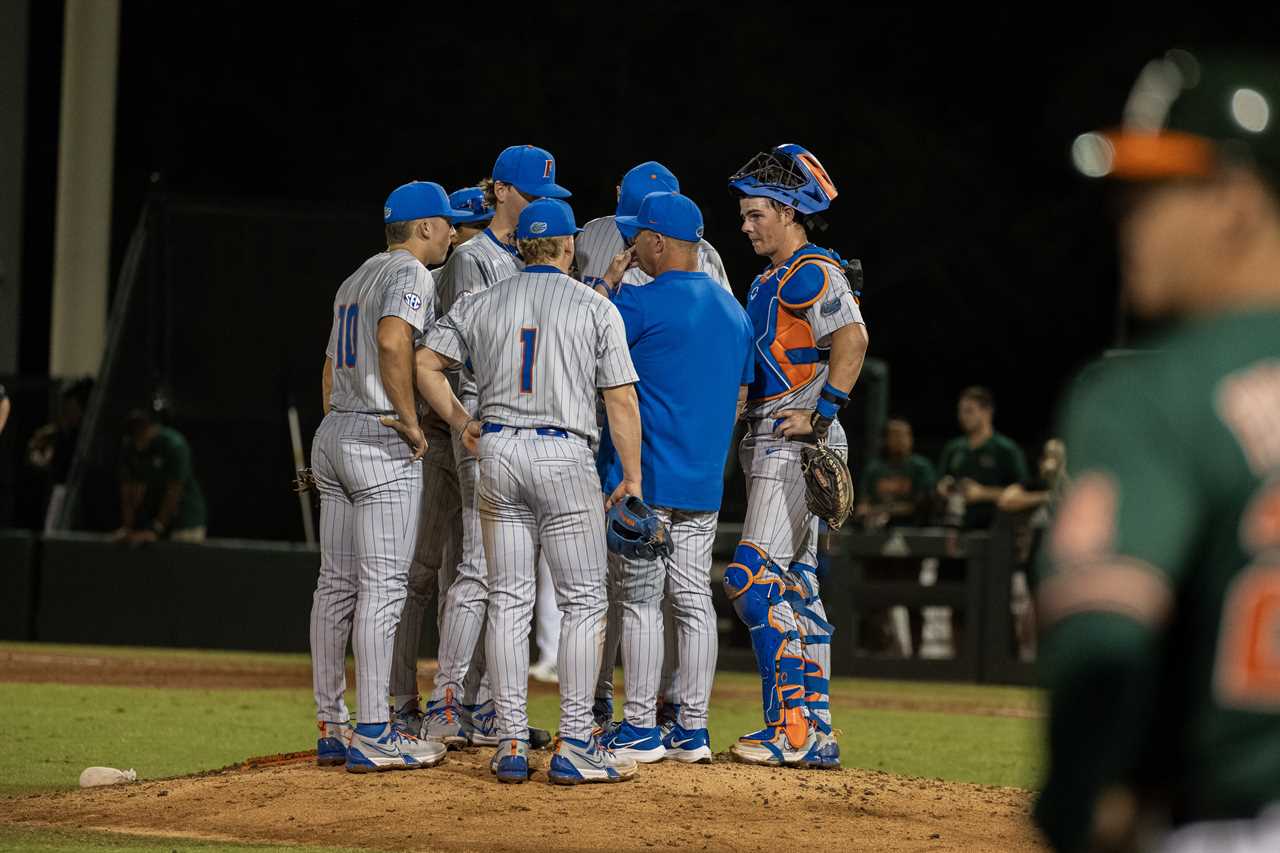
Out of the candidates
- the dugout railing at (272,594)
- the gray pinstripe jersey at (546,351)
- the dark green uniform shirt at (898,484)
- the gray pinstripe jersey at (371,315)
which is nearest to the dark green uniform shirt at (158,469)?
the dugout railing at (272,594)

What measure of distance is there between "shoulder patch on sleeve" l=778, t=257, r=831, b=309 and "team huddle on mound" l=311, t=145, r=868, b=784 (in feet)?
0.04

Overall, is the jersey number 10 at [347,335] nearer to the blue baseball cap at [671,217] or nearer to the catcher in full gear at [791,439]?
the blue baseball cap at [671,217]

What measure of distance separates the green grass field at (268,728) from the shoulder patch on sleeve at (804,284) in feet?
9.12

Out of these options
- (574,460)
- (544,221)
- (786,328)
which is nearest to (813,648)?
(786,328)

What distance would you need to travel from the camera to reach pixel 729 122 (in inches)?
1078

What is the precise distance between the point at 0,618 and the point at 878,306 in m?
17.5

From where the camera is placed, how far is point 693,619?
23.1ft

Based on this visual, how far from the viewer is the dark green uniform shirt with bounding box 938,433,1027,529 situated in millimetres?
14273

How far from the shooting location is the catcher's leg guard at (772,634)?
23.7 ft

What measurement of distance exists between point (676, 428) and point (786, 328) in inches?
30.7

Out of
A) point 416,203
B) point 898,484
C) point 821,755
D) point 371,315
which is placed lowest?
point 821,755

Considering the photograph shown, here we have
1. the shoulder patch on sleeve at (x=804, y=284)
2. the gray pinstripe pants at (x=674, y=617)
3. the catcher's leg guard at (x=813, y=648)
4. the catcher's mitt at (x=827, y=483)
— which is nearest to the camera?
the gray pinstripe pants at (x=674, y=617)

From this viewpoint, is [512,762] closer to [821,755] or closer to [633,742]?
[633,742]

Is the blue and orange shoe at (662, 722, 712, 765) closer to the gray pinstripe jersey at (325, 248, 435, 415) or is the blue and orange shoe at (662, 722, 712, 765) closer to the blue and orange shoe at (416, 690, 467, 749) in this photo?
the blue and orange shoe at (416, 690, 467, 749)
